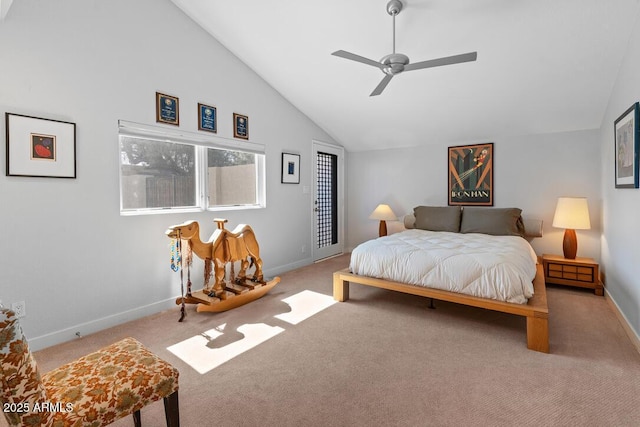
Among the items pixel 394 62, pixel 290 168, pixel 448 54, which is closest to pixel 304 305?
pixel 290 168

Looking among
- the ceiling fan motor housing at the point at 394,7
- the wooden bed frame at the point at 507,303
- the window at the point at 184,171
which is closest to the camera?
the wooden bed frame at the point at 507,303

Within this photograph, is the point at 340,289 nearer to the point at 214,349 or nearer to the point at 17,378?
the point at 214,349

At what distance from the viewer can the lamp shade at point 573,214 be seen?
3844mm

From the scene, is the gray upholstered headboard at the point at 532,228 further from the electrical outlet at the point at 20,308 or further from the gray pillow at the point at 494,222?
the electrical outlet at the point at 20,308

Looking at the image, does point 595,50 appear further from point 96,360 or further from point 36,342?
point 36,342

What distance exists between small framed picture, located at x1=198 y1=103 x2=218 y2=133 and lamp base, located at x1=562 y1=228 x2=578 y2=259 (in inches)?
176

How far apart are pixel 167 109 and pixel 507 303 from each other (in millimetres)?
3632

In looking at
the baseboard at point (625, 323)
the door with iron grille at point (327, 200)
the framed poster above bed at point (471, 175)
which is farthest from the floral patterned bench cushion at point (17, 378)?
the framed poster above bed at point (471, 175)

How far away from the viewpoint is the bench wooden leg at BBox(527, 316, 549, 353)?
2371mm

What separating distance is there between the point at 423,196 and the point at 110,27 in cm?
464

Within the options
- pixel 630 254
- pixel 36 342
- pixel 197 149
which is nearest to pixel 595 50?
pixel 630 254

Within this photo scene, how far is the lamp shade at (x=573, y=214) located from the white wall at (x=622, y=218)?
7.6 inches

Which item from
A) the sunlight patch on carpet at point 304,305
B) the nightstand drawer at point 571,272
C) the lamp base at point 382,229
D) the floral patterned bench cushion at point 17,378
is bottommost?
the sunlight patch on carpet at point 304,305

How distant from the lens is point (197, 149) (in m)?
3.68
